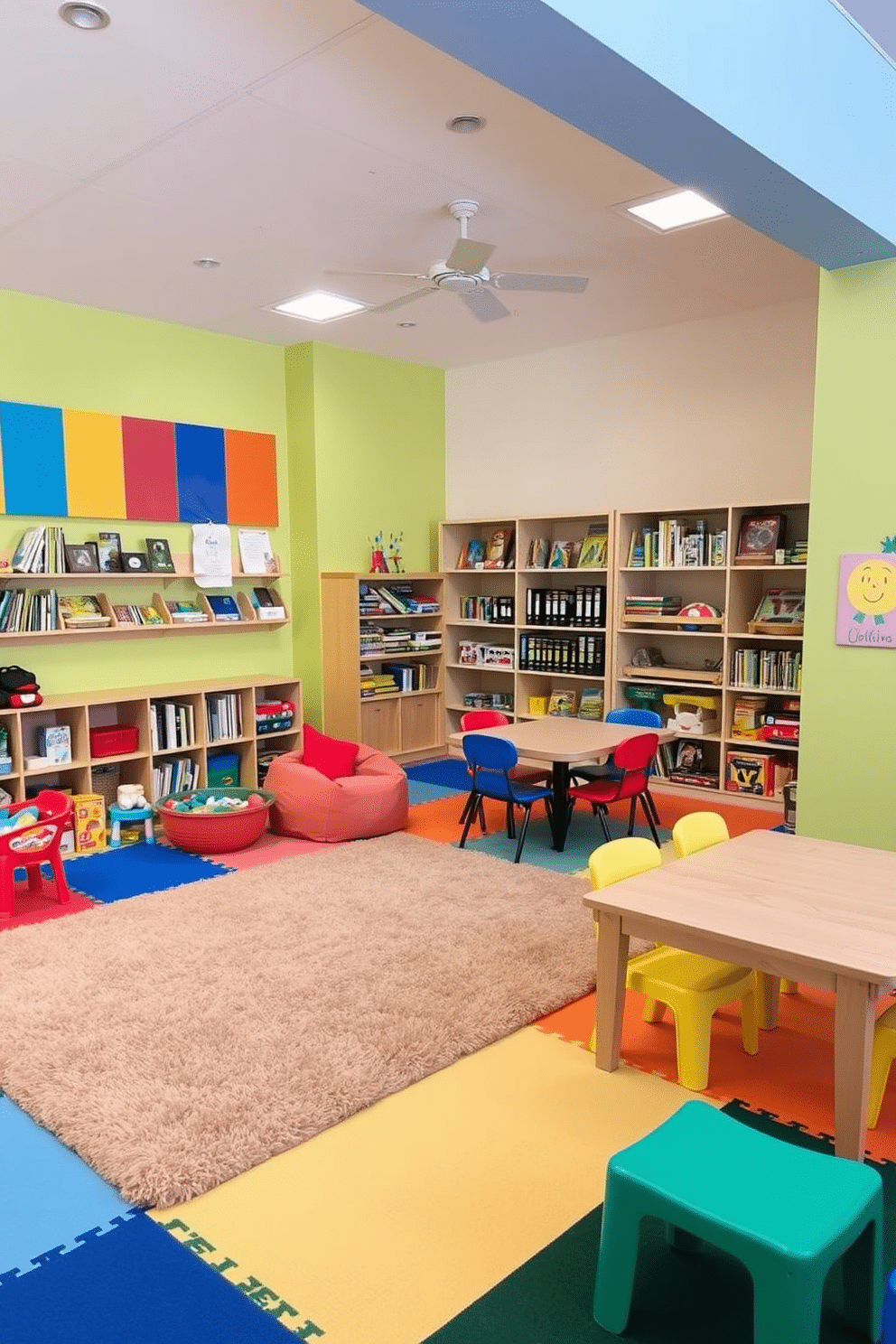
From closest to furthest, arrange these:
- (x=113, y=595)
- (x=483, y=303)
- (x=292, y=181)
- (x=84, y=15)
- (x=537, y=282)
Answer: (x=84, y=15)
(x=292, y=181)
(x=537, y=282)
(x=483, y=303)
(x=113, y=595)

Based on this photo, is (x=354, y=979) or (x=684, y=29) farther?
(x=354, y=979)

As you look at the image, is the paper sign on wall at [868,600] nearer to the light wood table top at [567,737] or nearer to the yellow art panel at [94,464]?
the light wood table top at [567,737]

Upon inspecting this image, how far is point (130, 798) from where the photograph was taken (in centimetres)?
592

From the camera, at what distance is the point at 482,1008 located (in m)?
3.57

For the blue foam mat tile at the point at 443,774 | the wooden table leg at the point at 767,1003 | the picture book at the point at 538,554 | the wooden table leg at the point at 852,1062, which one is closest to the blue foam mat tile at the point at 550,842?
the blue foam mat tile at the point at 443,774

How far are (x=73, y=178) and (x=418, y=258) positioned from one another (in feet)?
6.39

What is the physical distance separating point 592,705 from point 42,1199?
5.52 m

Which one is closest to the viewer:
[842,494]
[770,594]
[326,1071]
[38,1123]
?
[38,1123]

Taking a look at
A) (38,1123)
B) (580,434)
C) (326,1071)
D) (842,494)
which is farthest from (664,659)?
(38,1123)

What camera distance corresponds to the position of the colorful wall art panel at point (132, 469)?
601 cm

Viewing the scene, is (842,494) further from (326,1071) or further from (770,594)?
(326,1071)

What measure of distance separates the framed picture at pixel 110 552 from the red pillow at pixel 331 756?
1.72 m

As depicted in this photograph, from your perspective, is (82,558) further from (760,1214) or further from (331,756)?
(760,1214)

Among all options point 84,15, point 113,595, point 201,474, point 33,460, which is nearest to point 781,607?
point 201,474
